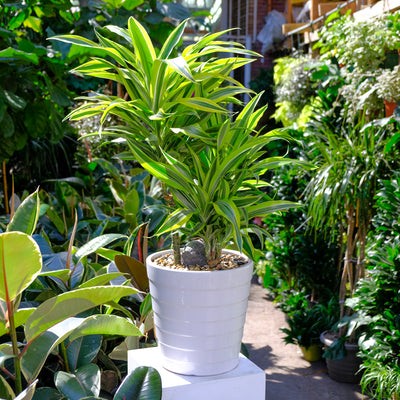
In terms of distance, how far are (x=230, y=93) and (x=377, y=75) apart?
2200 millimetres

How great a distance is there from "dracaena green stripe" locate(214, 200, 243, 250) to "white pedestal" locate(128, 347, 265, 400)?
0.33 metres

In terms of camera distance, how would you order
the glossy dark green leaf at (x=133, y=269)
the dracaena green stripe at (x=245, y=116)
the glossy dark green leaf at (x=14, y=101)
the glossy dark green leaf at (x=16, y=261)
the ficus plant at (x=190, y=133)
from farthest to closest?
the glossy dark green leaf at (x=14, y=101) → the glossy dark green leaf at (x=133, y=269) → the dracaena green stripe at (x=245, y=116) → the ficus plant at (x=190, y=133) → the glossy dark green leaf at (x=16, y=261)

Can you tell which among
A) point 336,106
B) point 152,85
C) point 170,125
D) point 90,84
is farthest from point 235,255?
point 90,84

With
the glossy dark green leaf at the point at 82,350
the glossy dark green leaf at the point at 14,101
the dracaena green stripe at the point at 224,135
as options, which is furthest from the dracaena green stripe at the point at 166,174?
the glossy dark green leaf at the point at 14,101

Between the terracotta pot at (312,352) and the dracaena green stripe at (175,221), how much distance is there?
2625 mm

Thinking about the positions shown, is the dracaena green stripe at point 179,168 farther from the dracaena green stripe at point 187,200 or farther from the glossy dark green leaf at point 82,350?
the glossy dark green leaf at point 82,350

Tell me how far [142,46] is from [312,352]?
113 inches

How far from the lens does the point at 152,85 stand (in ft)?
3.64

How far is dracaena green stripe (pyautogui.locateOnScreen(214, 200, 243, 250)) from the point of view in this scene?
100 cm

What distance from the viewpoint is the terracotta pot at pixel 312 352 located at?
3410mm

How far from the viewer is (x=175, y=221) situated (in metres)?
1.12

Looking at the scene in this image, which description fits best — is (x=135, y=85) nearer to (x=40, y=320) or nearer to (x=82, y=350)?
(x=40, y=320)

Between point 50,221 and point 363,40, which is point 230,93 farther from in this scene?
point 363,40

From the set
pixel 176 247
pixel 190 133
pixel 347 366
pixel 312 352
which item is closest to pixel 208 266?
pixel 176 247
